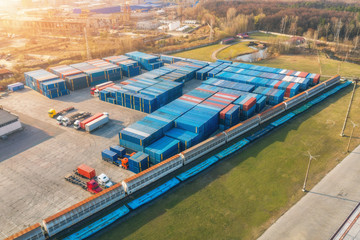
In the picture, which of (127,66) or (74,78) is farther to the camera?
(127,66)

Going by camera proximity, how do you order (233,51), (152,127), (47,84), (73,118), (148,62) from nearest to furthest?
(152,127), (73,118), (47,84), (148,62), (233,51)

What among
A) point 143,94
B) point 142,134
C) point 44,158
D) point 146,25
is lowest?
point 44,158

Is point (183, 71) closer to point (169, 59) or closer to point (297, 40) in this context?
point (169, 59)

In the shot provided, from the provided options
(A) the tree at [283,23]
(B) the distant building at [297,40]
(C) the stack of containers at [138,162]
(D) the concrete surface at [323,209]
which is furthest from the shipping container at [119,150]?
(A) the tree at [283,23]

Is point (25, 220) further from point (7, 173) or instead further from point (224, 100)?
point (224, 100)

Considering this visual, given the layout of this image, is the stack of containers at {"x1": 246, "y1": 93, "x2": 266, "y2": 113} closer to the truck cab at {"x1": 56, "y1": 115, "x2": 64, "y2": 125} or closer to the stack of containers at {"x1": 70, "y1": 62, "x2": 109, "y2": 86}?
the truck cab at {"x1": 56, "y1": 115, "x2": 64, "y2": 125}

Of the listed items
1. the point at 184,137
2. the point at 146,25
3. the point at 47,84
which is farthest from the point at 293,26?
the point at 47,84
